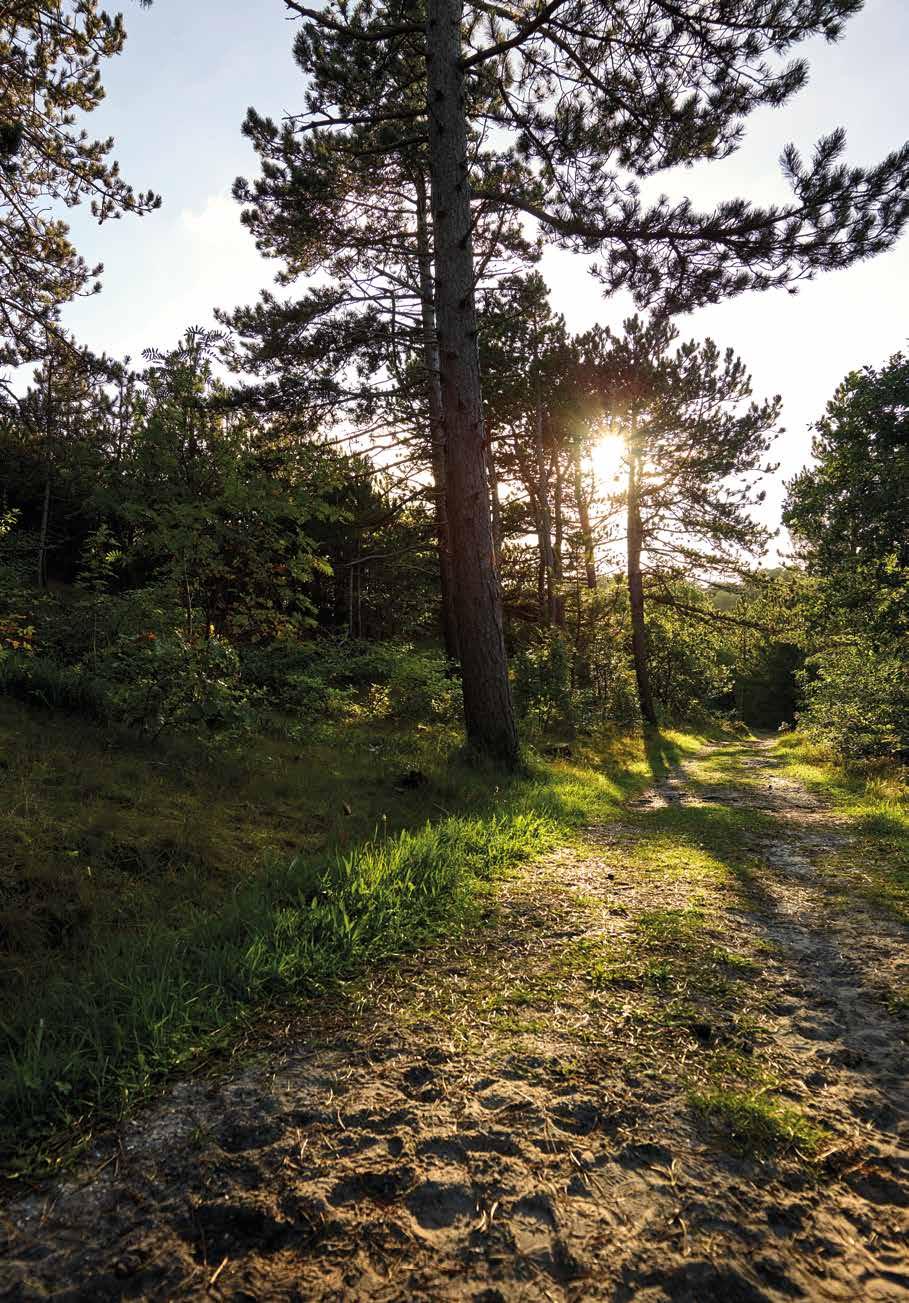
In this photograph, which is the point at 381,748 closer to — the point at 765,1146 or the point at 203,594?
the point at 203,594

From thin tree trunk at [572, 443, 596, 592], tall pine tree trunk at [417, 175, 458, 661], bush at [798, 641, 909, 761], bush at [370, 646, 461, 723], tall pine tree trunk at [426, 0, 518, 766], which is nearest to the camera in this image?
tall pine tree trunk at [426, 0, 518, 766]

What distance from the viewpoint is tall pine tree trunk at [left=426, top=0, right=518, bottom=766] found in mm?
7027

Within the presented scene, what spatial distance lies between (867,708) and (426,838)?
1130 centimetres

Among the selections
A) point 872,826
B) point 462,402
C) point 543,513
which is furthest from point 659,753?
point 462,402

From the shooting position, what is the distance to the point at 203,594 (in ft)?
25.1

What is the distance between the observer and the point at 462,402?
724 centimetres

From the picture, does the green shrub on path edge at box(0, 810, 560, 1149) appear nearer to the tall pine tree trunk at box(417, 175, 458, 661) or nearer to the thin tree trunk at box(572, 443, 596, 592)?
the tall pine tree trunk at box(417, 175, 458, 661)

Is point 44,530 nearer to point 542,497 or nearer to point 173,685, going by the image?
point 542,497

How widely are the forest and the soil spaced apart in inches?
0.5

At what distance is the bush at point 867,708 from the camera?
10.8m

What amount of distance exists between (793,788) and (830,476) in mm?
7147

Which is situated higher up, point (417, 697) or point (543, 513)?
point (543, 513)

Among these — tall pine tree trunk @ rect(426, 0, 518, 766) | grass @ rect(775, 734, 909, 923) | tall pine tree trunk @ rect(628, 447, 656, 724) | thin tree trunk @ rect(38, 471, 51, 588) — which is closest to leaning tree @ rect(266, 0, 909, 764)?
tall pine tree trunk @ rect(426, 0, 518, 766)

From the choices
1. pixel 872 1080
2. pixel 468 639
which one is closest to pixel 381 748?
pixel 468 639
